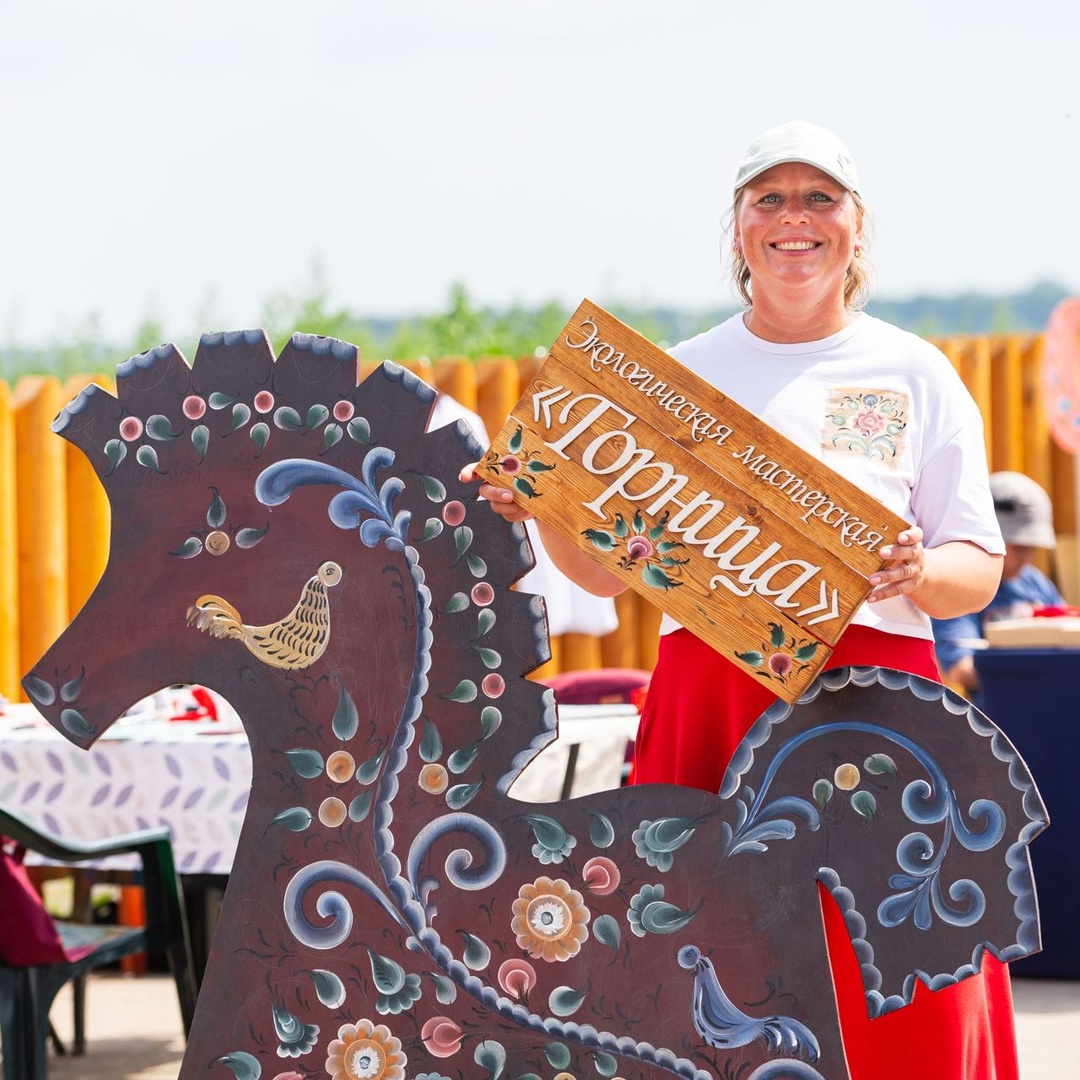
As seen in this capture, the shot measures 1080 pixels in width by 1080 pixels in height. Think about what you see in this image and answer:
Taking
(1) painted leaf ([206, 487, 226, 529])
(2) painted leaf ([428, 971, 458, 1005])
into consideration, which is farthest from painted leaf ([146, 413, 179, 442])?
(2) painted leaf ([428, 971, 458, 1005])

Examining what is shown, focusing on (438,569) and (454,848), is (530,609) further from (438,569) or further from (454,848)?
(454,848)

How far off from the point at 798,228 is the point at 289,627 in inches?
36.3

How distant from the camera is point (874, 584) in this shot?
6.18 ft

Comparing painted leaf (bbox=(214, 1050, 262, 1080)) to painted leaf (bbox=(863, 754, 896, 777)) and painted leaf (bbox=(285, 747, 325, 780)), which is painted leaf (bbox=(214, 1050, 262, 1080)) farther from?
painted leaf (bbox=(863, 754, 896, 777))

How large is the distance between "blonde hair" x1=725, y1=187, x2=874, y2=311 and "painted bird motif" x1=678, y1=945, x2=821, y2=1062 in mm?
970

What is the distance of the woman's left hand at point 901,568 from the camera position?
1869 millimetres

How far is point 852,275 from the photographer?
2.27m

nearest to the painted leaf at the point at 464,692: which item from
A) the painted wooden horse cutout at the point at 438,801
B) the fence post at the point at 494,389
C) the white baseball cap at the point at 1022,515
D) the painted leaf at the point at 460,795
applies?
the painted wooden horse cutout at the point at 438,801

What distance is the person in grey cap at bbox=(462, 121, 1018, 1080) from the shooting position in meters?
2.06

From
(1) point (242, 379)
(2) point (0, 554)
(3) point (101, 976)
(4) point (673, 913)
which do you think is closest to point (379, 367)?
(1) point (242, 379)

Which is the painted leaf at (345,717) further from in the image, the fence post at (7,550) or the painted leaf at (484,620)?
the fence post at (7,550)

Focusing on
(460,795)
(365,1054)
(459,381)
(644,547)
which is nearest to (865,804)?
(644,547)

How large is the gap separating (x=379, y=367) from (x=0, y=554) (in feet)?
13.0

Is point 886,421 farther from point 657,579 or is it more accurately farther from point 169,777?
point 169,777
